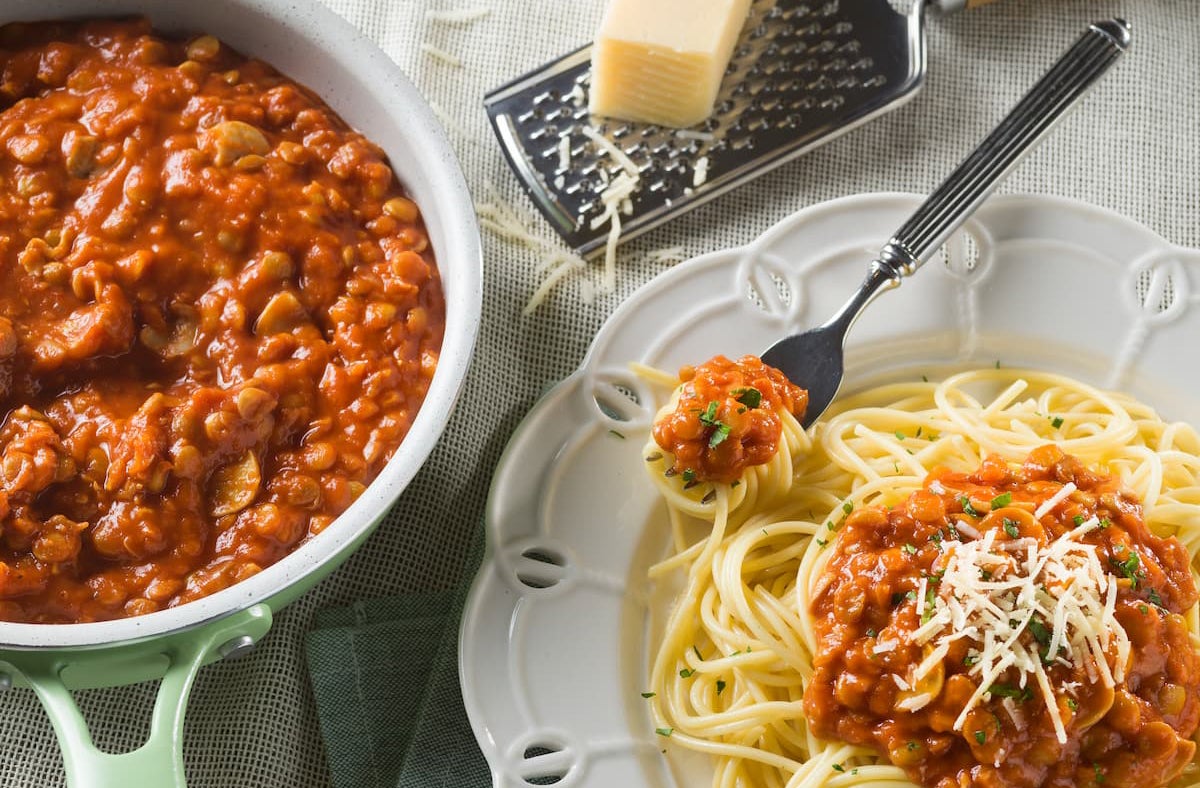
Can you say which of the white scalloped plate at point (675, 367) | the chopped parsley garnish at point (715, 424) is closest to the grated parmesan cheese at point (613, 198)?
the white scalloped plate at point (675, 367)

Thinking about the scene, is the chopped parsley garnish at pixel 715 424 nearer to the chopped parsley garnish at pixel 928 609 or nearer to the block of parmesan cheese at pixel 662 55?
the chopped parsley garnish at pixel 928 609

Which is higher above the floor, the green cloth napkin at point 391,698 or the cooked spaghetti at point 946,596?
the cooked spaghetti at point 946,596

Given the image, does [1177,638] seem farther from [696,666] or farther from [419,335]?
[419,335]

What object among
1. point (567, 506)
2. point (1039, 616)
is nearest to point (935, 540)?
point (1039, 616)

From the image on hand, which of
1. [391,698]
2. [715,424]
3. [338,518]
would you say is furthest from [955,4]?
[391,698]

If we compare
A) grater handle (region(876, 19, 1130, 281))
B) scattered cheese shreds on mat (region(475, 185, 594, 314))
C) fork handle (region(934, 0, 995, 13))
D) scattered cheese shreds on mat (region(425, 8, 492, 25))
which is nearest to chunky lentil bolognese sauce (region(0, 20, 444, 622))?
scattered cheese shreds on mat (region(475, 185, 594, 314))

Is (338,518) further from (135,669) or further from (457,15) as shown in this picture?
(457,15)

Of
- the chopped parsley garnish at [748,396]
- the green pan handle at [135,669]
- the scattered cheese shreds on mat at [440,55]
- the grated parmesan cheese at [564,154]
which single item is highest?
the scattered cheese shreds on mat at [440,55]
